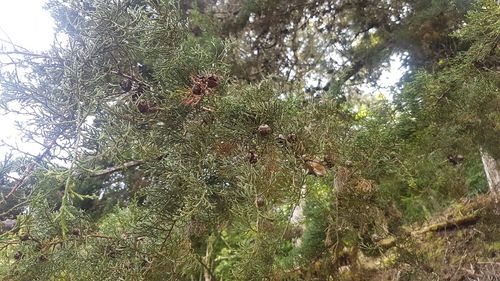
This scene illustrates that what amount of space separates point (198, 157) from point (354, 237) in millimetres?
2235

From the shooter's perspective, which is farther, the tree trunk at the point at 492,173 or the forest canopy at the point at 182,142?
the tree trunk at the point at 492,173

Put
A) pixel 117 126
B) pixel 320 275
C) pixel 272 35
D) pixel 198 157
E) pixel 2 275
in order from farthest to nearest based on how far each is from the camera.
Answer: pixel 272 35, pixel 320 275, pixel 2 275, pixel 198 157, pixel 117 126

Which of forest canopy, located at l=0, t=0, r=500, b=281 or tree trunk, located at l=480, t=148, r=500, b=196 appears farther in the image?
tree trunk, located at l=480, t=148, r=500, b=196

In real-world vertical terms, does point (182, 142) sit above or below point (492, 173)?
below

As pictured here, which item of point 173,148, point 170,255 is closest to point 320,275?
point 170,255

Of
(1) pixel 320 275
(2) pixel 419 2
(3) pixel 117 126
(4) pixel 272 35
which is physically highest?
(4) pixel 272 35

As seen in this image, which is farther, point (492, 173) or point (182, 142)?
point (492, 173)

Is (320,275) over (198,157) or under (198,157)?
under

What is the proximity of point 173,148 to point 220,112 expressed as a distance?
1.21ft

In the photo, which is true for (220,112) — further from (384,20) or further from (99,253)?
(384,20)

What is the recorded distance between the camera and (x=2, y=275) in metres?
2.83

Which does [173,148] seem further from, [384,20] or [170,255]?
[384,20]

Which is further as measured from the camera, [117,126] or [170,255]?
[170,255]

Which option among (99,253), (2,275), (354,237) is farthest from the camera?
(354,237)
